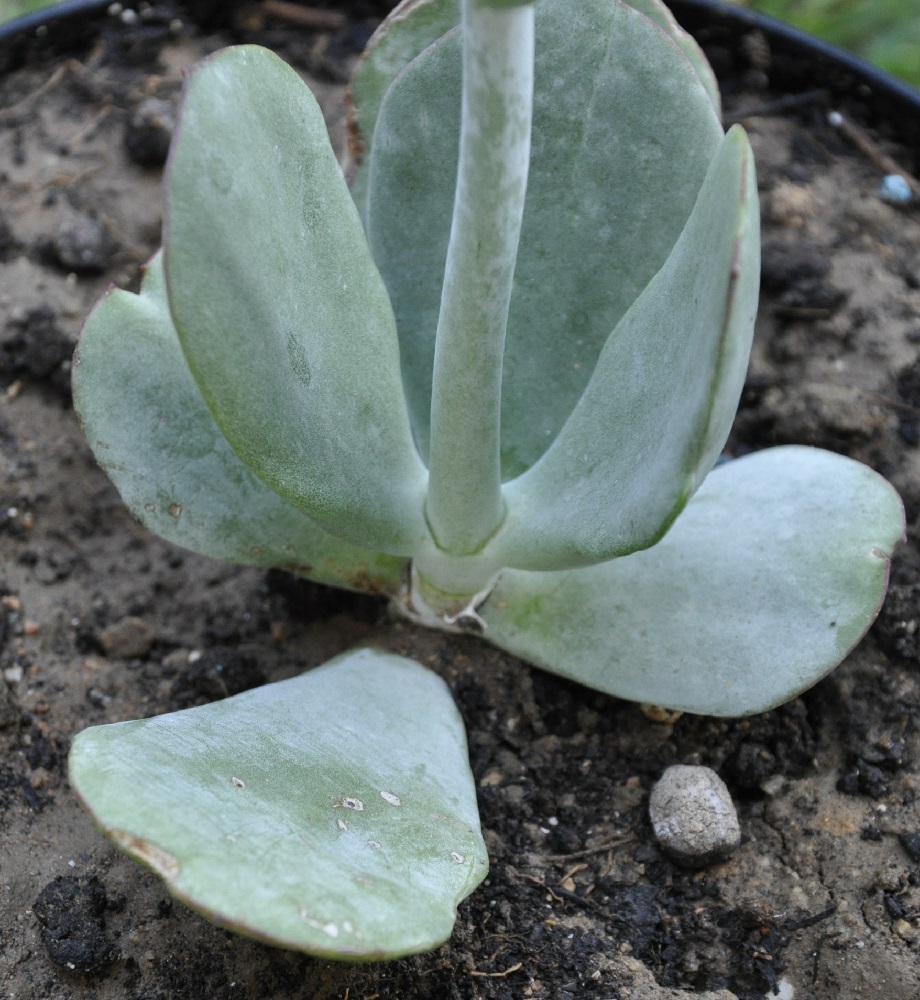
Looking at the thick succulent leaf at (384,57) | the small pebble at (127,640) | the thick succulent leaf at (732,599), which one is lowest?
the small pebble at (127,640)

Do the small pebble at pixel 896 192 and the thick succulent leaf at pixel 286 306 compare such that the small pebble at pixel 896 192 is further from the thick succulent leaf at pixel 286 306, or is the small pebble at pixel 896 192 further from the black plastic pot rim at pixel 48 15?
the black plastic pot rim at pixel 48 15

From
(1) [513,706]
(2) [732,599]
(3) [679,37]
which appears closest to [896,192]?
(3) [679,37]

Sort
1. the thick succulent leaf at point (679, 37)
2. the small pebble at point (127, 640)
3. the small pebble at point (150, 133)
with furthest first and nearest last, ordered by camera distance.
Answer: the small pebble at point (150, 133) → the small pebble at point (127, 640) → the thick succulent leaf at point (679, 37)

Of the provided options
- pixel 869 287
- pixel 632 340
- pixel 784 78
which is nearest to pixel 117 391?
pixel 632 340

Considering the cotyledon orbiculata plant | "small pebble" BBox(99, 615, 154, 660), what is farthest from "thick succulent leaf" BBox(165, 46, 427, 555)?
"small pebble" BBox(99, 615, 154, 660)

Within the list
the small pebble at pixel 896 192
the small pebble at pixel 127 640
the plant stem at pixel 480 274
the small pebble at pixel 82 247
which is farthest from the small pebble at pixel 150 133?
the small pebble at pixel 896 192

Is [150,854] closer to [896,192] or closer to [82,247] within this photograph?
[82,247]

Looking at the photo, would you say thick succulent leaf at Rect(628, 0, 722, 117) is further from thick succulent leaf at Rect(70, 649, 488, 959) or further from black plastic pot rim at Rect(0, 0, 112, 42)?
black plastic pot rim at Rect(0, 0, 112, 42)

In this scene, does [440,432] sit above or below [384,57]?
below
